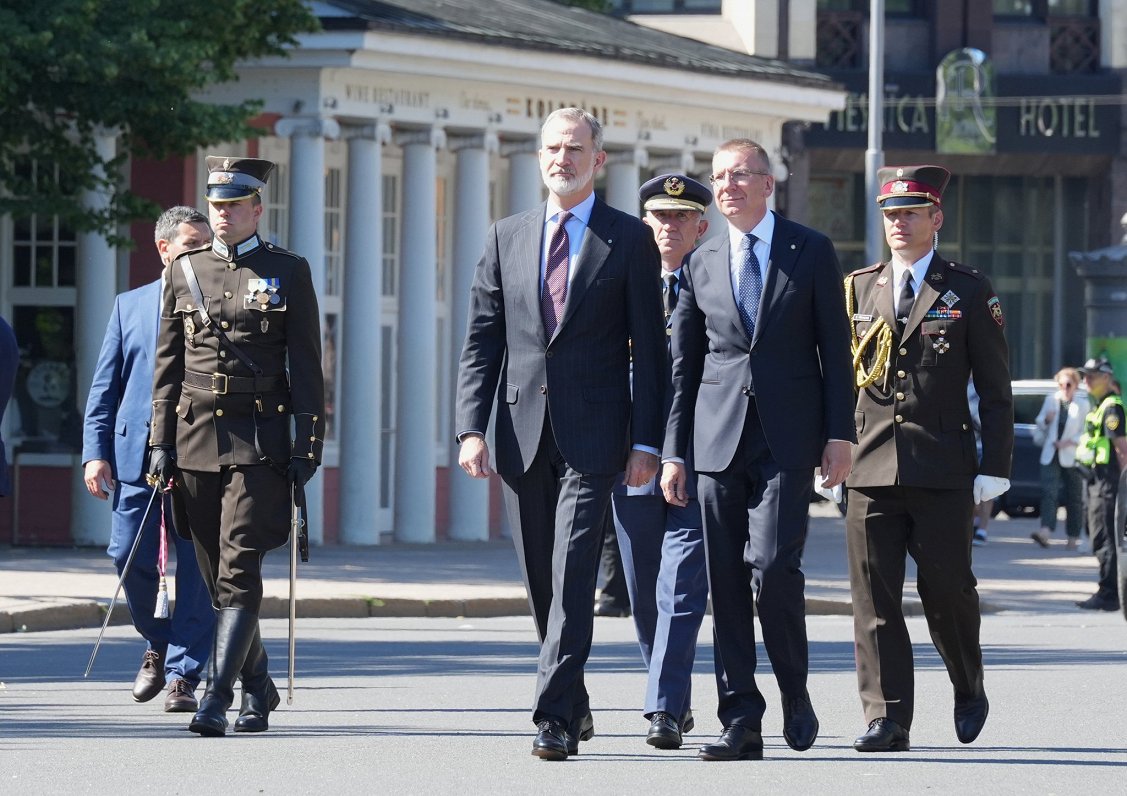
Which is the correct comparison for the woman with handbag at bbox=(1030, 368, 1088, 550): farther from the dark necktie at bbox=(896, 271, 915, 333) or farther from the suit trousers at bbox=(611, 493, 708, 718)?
the dark necktie at bbox=(896, 271, 915, 333)

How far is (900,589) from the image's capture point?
9.23 m

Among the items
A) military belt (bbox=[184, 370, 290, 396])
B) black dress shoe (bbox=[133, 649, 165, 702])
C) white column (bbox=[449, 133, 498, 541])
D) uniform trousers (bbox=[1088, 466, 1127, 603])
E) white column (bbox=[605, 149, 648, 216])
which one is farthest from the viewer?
white column (bbox=[605, 149, 648, 216])

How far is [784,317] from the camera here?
342 inches

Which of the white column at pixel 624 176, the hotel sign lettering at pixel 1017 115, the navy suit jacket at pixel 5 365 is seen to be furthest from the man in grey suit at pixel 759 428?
the hotel sign lettering at pixel 1017 115

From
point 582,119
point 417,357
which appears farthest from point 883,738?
point 417,357

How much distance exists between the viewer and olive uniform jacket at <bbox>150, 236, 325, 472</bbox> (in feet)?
30.5

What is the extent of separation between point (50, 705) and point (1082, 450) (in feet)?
34.0

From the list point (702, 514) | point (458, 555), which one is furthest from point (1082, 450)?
point (702, 514)

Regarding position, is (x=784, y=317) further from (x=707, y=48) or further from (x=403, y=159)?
(x=707, y=48)

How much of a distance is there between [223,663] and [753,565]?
1.91 metres

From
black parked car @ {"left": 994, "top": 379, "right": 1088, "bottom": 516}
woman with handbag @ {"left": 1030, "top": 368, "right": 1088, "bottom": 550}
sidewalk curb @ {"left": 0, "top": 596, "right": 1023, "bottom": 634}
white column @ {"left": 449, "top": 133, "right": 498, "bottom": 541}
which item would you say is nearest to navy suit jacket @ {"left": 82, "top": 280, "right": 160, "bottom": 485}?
sidewalk curb @ {"left": 0, "top": 596, "right": 1023, "bottom": 634}

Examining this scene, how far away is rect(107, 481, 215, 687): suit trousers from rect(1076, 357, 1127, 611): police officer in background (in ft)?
28.6

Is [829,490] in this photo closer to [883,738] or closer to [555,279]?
[883,738]

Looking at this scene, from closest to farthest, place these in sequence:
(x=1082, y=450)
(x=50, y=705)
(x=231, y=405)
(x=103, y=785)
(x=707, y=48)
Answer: (x=103, y=785)
(x=231, y=405)
(x=50, y=705)
(x=1082, y=450)
(x=707, y=48)
